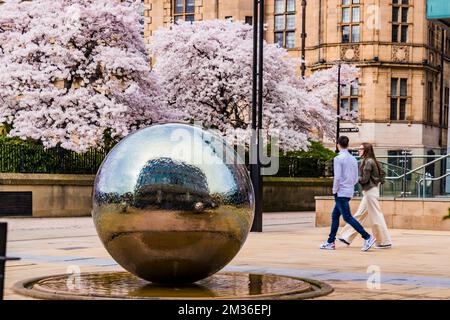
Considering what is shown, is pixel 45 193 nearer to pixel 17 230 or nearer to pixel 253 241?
pixel 17 230

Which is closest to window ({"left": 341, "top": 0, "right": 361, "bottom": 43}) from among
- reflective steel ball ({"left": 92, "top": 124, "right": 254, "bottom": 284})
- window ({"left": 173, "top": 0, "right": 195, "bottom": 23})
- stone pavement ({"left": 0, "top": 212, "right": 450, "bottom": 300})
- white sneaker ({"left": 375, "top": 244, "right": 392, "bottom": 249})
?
window ({"left": 173, "top": 0, "right": 195, "bottom": 23})

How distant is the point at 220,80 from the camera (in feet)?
140

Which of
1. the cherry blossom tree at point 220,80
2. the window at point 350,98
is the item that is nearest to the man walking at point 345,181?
the cherry blossom tree at point 220,80

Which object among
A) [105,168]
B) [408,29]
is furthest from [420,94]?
[105,168]

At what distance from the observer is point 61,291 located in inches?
422

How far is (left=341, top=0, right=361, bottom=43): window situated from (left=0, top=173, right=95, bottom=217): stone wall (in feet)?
103

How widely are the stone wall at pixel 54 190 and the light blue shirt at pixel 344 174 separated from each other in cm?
1649

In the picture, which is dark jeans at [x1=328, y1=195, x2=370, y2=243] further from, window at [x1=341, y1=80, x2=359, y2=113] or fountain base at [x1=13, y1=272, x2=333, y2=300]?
window at [x1=341, y1=80, x2=359, y2=113]

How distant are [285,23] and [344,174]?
47155mm

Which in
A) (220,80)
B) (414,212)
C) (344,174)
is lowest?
(414,212)

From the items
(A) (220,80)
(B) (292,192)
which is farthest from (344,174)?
(B) (292,192)

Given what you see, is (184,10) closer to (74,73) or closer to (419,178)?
(74,73)

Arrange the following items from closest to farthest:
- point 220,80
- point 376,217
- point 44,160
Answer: point 376,217
point 44,160
point 220,80

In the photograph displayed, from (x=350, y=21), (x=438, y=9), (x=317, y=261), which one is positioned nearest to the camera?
(x=317, y=261)
